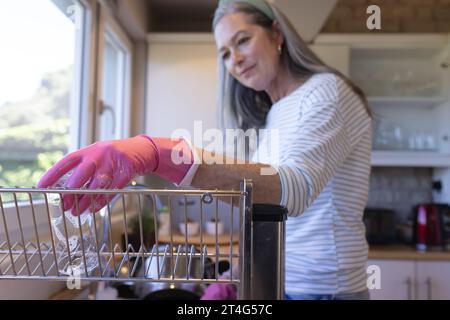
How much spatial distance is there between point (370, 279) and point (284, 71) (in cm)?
47

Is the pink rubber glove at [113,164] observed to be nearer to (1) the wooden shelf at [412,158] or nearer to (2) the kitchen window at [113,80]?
(2) the kitchen window at [113,80]

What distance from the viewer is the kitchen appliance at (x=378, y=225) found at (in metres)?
1.71

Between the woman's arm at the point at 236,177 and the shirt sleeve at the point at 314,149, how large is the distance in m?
0.01

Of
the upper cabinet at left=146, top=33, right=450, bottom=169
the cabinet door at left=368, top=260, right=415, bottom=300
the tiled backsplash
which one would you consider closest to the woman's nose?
the upper cabinet at left=146, top=33, right=450, bottom=169

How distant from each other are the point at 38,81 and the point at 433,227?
5.15 feet

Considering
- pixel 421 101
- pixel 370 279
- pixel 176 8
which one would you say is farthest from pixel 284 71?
pixel 176 8

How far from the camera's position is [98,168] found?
14.0 inches

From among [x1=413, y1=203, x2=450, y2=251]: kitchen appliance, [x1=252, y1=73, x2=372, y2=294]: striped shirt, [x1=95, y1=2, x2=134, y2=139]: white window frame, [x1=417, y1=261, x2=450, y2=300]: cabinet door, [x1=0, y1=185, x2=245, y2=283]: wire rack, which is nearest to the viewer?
[x1=0, y1=185, x2=245, y2=283]: wire rack

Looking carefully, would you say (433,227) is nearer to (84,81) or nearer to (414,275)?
(414,275)

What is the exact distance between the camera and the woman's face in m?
0.74

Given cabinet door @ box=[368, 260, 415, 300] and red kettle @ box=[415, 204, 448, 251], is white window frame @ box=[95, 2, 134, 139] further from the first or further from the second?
red kettle @ box=[415, 204, 448, 251]

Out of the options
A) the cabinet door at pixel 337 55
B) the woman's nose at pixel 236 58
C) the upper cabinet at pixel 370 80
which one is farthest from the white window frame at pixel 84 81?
the cabinet door at pixel 337 55

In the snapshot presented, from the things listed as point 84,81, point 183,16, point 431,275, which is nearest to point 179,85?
point 183,16
